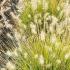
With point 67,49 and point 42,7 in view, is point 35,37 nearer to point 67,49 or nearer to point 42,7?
point 67,49

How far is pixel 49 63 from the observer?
2.70 meters

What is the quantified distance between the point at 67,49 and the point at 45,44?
229 mm

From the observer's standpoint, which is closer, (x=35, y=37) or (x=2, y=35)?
(x=35, y=37)

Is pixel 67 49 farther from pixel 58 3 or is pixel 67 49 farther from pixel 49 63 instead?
pixel 58 3

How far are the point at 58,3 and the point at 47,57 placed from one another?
4.45 feet

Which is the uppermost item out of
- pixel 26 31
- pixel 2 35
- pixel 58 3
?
pixel 58 3

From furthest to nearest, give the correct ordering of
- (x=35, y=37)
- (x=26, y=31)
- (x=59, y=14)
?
(x=59, y=14), (x=26, y=31), (x=35, y=37)

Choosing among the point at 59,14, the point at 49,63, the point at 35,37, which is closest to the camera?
the point at 49,63

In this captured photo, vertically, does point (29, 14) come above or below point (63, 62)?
above

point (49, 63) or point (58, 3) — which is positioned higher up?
point (58, 3)

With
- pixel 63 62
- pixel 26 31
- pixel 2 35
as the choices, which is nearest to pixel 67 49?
pixel 63 62

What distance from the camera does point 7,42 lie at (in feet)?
12.0

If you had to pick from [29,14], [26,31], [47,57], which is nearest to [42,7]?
[29,14]

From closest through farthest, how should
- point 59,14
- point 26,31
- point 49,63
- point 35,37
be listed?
point 49,63
point 35,37
point 26,31
point 59,14
